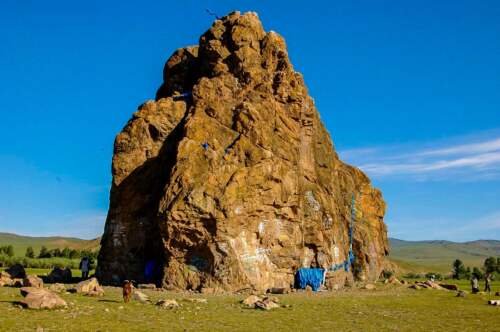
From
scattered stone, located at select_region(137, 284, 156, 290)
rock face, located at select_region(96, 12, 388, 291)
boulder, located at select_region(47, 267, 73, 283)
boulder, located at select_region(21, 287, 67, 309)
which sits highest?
rock face, located at select_region(96, 12, 388, 291)

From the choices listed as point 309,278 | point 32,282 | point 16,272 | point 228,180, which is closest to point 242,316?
point 32,282

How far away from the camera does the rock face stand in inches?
1939

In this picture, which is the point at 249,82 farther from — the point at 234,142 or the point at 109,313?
the point at 109,313

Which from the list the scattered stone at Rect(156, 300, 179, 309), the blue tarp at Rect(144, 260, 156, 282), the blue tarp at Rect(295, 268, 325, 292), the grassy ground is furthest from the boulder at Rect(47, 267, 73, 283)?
the scattered stone at Rect(156, 300, 179, 309)

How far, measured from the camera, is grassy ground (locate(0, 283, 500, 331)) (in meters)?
26.4

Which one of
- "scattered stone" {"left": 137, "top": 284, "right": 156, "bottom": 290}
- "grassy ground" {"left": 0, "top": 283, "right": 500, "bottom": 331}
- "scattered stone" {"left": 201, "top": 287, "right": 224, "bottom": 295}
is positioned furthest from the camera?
"scattered stone" {"left": 137, "top": 284, "right": 156, "bottom": 290}

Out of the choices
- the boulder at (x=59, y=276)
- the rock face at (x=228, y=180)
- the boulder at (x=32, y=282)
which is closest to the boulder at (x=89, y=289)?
the boulder at (x=32, y=282)

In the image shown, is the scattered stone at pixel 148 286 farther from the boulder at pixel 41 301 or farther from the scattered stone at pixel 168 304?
the boulder at pixel 41 301

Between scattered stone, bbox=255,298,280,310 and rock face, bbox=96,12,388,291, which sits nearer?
scattered stone, bbox=255,298,280,310

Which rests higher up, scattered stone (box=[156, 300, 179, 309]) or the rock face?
the rock face

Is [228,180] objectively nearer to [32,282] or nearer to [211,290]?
[211,290]

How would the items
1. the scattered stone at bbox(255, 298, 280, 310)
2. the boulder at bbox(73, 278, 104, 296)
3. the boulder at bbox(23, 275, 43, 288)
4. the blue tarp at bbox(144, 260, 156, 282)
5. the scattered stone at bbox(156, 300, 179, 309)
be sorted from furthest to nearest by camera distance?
the blue tarp at bbox(144, 260, 156, 282)
the boulder at bbox(23, 275, 43, 288)
the boulder at bbox(73, 278, 104, 296)
the scattered stone at bbox(255, 298, 280, 310)
the scattered stone at bbox(156, 300, 179, 309)

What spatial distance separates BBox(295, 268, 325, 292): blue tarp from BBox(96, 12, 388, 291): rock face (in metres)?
0.99

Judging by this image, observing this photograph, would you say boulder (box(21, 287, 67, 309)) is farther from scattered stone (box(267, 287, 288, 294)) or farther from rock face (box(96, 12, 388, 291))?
scattered stone (box(267, 287, 288, 294))
